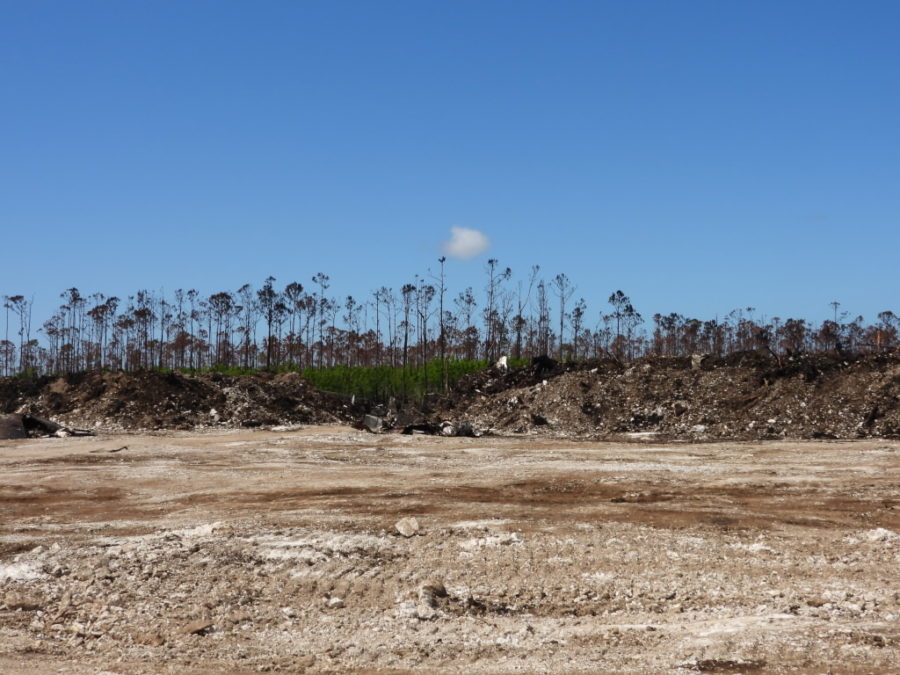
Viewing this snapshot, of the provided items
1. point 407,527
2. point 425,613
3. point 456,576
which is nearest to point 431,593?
point 425,613

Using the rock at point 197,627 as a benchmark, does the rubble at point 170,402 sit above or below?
above

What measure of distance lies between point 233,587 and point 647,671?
11.4ft

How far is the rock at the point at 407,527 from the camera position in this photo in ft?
27.2

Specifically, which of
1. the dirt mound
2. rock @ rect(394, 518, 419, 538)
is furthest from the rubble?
rock @ rect(394, 518, 419, 538)

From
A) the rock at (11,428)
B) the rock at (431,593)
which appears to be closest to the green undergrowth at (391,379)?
the rock at (11,428)

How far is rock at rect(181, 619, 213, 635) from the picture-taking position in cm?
591

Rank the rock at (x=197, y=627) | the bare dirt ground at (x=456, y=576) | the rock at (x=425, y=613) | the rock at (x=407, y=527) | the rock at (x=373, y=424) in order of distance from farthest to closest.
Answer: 1. the rock at (x=373, y=424)
2. the rock at (x=407, y=527)
3. the rock at (x=425, y=613)
4. the rock at (x=197, y=627)
5. the bare dirt ground at (x=456, y=576)

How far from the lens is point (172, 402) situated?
2748cm

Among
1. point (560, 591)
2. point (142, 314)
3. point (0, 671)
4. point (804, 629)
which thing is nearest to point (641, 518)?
point (560, 591)

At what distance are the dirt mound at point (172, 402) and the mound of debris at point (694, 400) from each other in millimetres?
5418

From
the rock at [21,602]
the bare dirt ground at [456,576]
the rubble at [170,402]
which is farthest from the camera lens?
the rubble at [170,402]

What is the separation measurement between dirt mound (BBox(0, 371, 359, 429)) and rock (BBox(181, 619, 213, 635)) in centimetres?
2088

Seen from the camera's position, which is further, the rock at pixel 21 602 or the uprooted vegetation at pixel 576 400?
the uprooted vegetation at pixel 576 400

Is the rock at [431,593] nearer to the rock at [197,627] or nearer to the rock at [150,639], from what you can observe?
the rock at [197,627]
